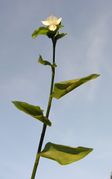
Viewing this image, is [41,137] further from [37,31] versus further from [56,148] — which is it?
[37,31]

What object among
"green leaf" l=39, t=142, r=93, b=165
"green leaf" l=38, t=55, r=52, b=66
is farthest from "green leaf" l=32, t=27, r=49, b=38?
"green leaf" l=39, t=142, r=93, b=165

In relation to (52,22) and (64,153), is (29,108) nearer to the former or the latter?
(64,153)

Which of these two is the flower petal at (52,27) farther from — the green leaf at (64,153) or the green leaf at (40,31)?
the green leaf at (64,153)

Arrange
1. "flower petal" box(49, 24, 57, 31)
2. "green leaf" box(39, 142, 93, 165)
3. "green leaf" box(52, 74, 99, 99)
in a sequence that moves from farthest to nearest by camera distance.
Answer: "flower petal" box(49, 24, 57, 31) < "green leaf" box(52, 74, 99, 99) < "green leaf" box(39, 142, 93, 165)

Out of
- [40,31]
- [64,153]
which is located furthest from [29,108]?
[40,31]

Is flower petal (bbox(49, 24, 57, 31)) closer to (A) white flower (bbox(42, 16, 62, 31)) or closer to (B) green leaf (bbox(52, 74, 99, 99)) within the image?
(A) white flower (bbox(42, 16, 62, 31))

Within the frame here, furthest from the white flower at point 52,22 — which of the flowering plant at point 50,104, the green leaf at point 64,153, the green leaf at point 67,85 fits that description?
the green leaf at point 64,153
